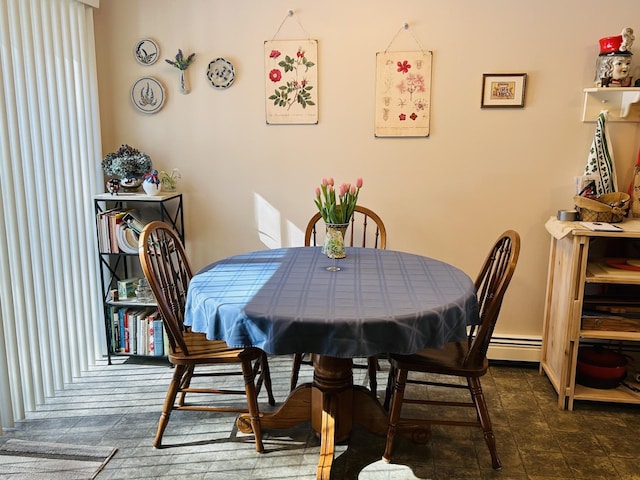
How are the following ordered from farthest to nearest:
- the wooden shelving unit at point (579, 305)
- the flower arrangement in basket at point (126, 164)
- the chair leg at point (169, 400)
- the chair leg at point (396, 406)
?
the flower arrangement in basket at point (126, 164) → the wooden shelving unit at point (579, 305) → the chair leg at point (169, 400) → the chair leg at point (396, 406)

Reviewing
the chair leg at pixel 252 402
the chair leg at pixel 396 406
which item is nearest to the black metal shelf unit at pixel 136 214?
the chair leg at pixel 252 402

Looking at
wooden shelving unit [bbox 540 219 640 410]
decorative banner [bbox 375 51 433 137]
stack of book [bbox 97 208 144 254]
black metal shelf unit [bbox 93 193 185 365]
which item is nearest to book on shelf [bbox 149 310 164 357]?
black metal shelf unit [bbox 93 193 185 365]

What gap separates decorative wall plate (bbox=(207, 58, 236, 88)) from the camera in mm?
3098

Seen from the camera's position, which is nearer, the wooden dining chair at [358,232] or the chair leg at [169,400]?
the chair leg at [169,400]

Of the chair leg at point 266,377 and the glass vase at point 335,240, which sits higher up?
the glass vase at point 335,240

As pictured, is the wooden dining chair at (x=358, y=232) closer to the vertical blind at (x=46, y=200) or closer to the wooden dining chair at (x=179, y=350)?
the wooden dining chair at (x=179, y=350)

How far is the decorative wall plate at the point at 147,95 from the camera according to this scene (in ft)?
10.4

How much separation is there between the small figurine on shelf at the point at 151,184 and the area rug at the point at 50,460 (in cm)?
138

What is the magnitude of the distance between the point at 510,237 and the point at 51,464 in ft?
6.92

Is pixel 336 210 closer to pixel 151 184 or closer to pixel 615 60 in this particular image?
pixel 151 184

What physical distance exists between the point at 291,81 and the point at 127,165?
105 cm

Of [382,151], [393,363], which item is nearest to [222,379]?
[393,363]

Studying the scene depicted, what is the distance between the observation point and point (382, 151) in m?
3.09

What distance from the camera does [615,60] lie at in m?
2.67
